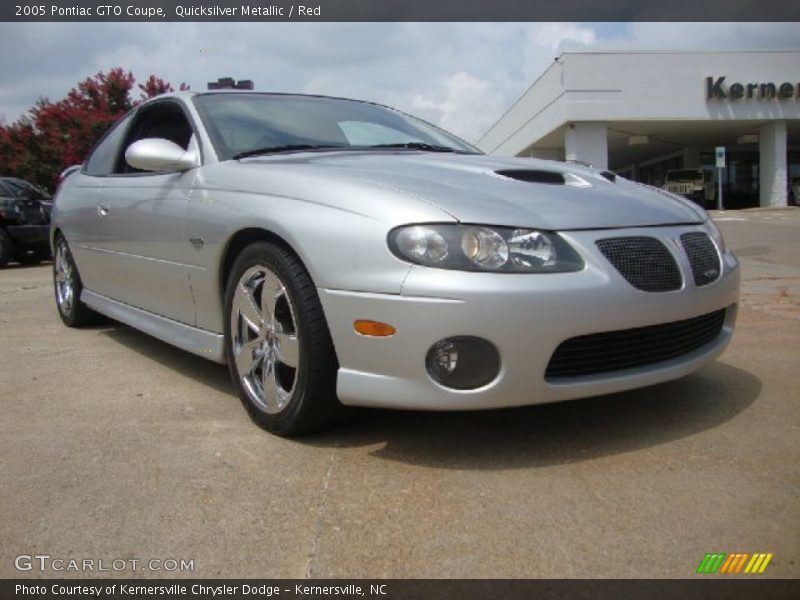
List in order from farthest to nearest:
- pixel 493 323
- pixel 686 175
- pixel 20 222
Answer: pixel 686 175
pixel 20 222
pixel 493 323

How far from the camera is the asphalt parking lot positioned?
1802mm

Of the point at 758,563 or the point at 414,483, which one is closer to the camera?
the point at 758,563

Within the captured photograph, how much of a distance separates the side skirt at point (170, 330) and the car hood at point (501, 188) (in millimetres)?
800

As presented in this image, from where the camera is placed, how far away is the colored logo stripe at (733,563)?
1.69m

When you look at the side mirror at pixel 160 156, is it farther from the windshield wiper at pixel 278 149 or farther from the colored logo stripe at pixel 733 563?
the colored logo stripe at pixel 733 563

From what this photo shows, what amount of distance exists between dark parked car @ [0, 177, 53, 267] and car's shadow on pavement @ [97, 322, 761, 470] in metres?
9.77

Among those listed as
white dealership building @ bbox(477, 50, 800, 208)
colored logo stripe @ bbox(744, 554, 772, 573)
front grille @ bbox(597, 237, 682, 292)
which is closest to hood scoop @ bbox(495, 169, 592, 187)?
front grille @ bbox(597, 237, 682, 292)

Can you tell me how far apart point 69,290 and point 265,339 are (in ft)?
9.60

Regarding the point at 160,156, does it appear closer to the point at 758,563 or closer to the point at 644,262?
the point at 644,262

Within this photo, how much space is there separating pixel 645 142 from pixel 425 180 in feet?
104

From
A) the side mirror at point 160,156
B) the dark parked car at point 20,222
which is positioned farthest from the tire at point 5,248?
the side mirror at point 160,156

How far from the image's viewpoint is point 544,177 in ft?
9.18
